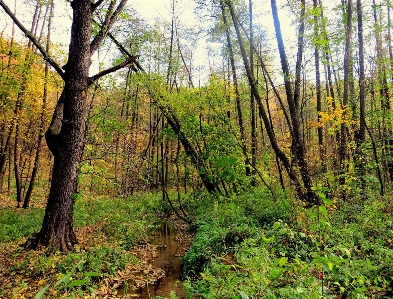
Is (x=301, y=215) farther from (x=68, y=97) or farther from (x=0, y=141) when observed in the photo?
(x=0, y=141)

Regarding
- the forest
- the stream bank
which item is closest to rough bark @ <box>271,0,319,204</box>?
the forest

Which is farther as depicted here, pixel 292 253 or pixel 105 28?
pixel 105 28

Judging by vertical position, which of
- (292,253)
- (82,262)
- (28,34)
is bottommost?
(292,253)

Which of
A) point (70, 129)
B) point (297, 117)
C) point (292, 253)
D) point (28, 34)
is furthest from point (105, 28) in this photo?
point (292, 253)

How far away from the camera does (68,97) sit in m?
7.55

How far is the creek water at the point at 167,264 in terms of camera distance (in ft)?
22.0

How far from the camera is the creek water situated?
670 cm

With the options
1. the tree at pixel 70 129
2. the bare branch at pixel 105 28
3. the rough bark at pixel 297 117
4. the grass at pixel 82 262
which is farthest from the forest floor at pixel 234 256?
the bare branch at pixel 105 28

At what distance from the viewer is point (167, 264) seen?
8.76 m

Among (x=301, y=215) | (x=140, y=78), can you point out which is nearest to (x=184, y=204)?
(x=140, y=78)

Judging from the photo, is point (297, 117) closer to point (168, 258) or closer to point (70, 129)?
point (168, 258)

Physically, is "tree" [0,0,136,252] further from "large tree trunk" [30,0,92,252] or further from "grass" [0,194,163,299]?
"grass" [0,194,163,299]

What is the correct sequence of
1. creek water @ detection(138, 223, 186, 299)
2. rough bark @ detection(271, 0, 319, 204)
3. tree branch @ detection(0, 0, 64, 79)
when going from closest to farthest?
creek water @ detection(138, 223, 186, 299)
tree branch @ detection(0, 0, 64, 79)
rough bark @ detection(271, 0, 319, 204)

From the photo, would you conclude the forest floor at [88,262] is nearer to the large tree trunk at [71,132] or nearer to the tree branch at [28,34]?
the large tree trunk at [71,132]
